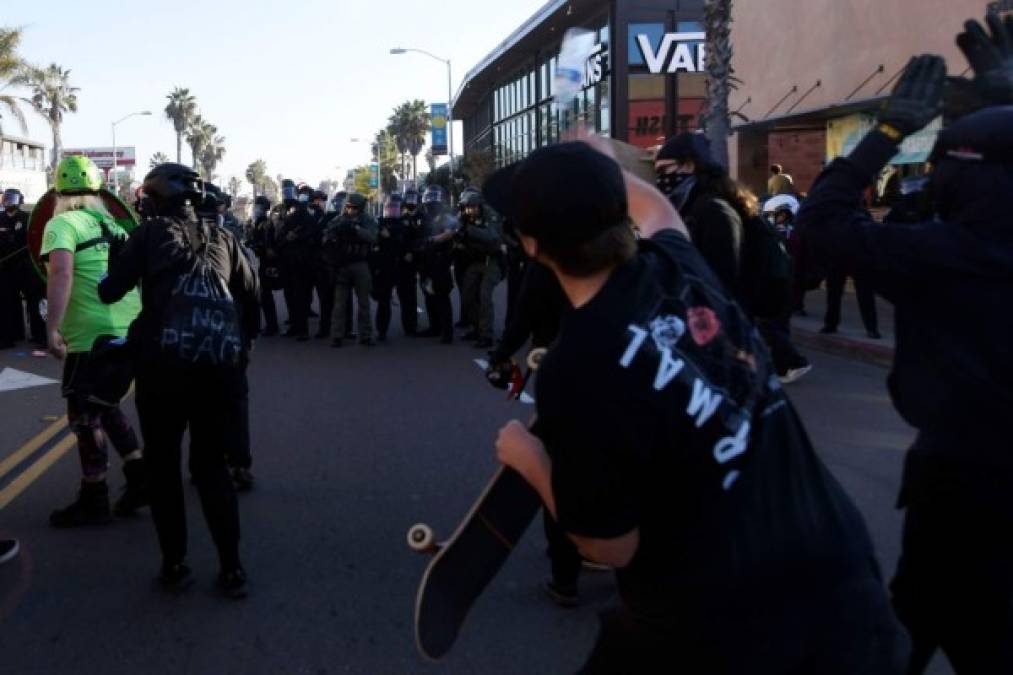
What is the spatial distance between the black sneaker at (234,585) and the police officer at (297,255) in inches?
374

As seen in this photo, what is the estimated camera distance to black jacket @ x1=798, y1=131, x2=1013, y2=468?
2324mm

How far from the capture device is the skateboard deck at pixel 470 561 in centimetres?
200

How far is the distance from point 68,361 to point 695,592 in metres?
4.31

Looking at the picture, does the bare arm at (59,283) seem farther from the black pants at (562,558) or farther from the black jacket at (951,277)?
the black jacket at (951,277)

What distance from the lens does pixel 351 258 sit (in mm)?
12961

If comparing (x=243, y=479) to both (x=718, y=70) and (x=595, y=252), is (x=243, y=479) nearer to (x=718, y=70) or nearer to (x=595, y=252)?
(x=595, y=252)

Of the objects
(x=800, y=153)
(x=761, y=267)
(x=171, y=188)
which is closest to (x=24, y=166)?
(x=800, y=153)

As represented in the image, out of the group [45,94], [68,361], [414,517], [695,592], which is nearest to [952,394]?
[695,592]

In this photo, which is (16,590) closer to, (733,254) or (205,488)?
(205,488)

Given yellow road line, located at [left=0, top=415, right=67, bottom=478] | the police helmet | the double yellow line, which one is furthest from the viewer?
yellow road line, located at [left=0, top=415, right=67, bottom=478]

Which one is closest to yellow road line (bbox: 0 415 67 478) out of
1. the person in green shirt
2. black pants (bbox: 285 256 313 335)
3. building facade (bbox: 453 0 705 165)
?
the person in green shirt

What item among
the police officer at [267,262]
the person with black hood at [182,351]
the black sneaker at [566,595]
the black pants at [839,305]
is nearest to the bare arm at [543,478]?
the black sneaker at [566,595]

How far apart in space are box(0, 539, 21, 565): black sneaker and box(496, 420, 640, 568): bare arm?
12.6 feet

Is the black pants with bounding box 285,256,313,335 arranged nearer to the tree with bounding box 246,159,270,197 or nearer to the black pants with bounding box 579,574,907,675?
the black pants with bounding box 579,574,907,675
